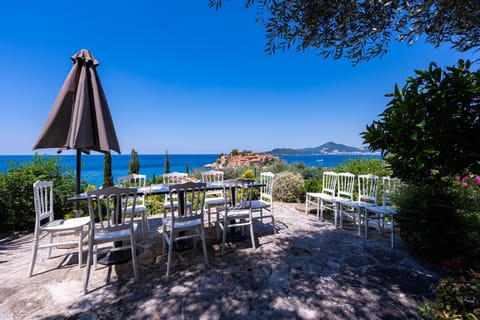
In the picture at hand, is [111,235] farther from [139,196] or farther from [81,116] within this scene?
[81,116]

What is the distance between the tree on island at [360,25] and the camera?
1620mm

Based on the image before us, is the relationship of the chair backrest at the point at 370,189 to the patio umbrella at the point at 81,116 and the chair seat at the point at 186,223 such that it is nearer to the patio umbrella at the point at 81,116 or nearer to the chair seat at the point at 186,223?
the chair seat at the point at 186,223

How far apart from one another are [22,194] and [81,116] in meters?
2.76

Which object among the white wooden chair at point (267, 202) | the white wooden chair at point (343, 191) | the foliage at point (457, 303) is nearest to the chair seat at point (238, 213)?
the white wooden chair at point (267, 202)

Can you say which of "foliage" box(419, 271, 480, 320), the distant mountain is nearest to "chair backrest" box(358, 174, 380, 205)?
"foliage" box(419, 271, 480, 320)

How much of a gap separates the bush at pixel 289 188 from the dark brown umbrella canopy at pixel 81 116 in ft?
15.9

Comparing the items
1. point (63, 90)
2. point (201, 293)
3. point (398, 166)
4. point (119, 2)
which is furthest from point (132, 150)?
point (398, 166)

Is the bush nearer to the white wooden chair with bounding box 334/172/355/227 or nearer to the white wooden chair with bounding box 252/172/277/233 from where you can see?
the white wooden chair with bounding box 334/172/355/227

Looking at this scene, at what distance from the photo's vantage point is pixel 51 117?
2.43 meters

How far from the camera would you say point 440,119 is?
1302 millimetres

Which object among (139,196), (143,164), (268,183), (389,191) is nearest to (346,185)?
(389,191)

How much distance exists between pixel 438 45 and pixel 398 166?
1301mm

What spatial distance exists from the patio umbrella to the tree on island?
1930 mm

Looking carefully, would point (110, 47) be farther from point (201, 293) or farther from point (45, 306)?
point (201, 293)
